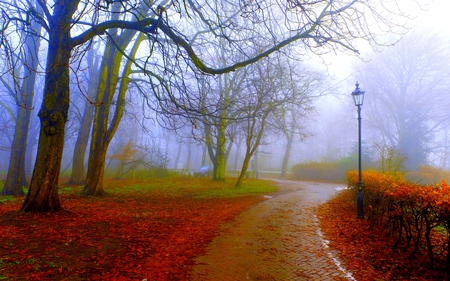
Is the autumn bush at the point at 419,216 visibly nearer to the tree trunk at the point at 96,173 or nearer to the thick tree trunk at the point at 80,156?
the tree trunk at the point at 96,173

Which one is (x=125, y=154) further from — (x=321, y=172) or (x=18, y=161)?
(x=321, y=172)

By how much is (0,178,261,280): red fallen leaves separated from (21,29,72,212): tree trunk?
1.52 ft

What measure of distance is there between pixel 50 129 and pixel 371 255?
25.1 feet

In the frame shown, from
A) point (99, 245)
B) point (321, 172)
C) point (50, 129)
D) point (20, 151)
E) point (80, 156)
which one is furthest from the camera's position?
point (321, 172)

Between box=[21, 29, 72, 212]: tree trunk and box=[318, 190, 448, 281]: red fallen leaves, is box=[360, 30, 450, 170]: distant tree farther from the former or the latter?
box=[21, 29, 72, 212]: tree trunk

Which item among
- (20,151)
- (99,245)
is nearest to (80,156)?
(20,151)

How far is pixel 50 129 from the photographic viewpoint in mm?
7145

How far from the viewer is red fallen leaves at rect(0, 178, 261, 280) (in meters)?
4.30

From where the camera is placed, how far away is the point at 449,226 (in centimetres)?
449

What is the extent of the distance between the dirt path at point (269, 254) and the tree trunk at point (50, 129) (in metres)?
4.39

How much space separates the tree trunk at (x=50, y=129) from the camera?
23.3 ft

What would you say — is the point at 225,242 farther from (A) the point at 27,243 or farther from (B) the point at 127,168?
(B) the point at 127,168

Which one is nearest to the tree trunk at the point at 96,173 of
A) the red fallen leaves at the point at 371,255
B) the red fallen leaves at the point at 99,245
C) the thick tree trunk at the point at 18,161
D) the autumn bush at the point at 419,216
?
the thick tree trunk at the point at 18,161

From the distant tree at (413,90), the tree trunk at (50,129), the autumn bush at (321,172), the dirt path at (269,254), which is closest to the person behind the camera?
the dirt path at (269,254)
